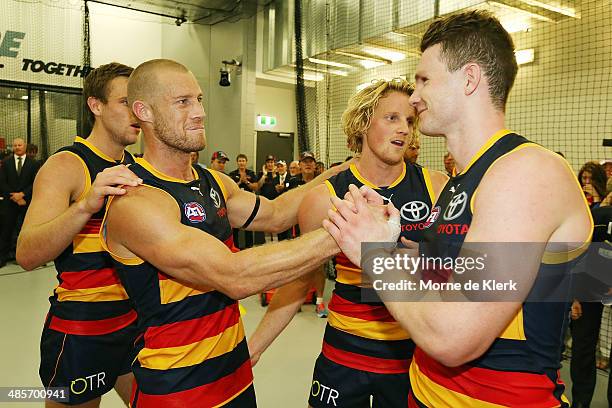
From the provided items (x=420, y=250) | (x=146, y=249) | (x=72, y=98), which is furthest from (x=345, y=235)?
(x=72, y=98)

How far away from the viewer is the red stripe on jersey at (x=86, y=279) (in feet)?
7.36

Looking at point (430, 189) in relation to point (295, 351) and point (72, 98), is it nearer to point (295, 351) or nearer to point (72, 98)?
point (295, 351)

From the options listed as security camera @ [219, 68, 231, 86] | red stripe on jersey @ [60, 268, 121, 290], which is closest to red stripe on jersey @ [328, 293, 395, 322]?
red stripe on jersey @ [60, 268, 121, 290]

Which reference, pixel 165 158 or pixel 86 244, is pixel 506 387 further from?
pixel 86 244

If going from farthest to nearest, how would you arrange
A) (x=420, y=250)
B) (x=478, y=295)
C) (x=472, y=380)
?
(x=420, y=250), (x=472, y=380), (x=478, y=295)

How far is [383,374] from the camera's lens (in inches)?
76.7

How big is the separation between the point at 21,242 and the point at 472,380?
193cm

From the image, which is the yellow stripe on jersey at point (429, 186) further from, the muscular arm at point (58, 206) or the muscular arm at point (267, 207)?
the muscular arm at point (58, 206)

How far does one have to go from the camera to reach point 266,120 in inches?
502

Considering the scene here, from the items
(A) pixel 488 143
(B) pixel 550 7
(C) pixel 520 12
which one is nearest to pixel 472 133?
(A) pixel 488 143

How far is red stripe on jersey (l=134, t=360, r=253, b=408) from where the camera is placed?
161cm

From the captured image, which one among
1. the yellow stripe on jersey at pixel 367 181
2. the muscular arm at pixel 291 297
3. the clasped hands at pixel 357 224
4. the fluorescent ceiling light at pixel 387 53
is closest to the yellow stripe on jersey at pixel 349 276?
the muscular arm at pixel 291 297

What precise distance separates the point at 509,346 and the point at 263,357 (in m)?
3.30

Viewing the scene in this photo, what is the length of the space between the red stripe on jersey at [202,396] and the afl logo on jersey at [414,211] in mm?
982
